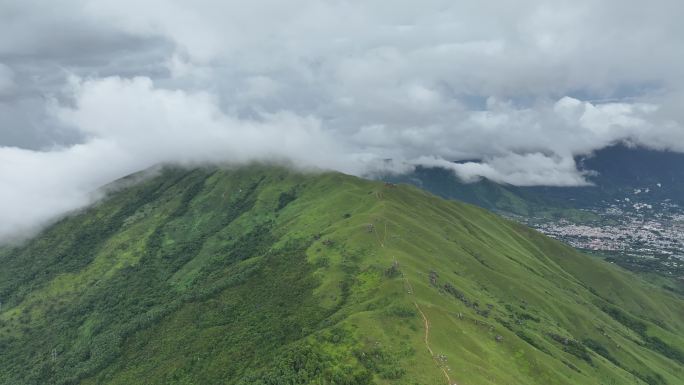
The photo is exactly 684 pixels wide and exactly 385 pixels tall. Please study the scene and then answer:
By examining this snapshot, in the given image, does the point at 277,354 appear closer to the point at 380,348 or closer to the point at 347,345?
the point at 347,345

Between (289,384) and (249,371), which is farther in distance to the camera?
(249,371)

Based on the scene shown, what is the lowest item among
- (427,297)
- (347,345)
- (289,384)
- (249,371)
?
(249,371)

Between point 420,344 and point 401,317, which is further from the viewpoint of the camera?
point 401,317

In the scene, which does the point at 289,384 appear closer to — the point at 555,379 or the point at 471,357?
the point at 471,357

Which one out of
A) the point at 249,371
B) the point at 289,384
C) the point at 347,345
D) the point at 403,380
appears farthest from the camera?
the point at 249,371

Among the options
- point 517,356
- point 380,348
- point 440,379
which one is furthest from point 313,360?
point 517,356

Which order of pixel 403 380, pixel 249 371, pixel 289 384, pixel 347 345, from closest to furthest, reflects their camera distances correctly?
pixel 403 380, pixel 289 384, pixel 347 345, pixel 249 371

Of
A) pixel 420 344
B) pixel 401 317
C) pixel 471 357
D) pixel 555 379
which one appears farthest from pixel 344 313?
pixel 555 379

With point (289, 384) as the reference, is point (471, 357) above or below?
above

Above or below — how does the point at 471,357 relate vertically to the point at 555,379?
above
